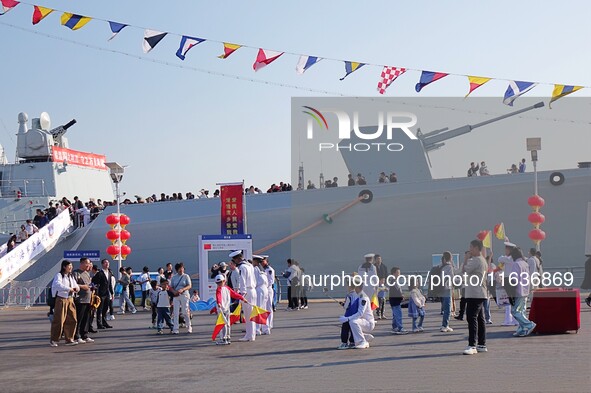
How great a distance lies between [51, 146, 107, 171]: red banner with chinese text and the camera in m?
31.8

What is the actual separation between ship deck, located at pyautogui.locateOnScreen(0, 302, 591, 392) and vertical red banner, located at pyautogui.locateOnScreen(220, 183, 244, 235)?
799 centimetres

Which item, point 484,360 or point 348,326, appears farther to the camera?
point 348,326

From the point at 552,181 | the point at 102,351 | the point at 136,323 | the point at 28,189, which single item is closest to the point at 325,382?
the point at 102,351

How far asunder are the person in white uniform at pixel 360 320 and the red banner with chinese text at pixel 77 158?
73.4 feet

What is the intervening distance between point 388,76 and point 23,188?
17052mm

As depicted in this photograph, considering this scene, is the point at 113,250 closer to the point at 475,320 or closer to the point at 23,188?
the point at 23,188

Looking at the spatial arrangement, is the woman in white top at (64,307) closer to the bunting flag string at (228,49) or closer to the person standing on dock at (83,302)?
the person standing on dock at (83,302)

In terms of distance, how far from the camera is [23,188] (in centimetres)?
3103

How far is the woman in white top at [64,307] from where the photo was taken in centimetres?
1340

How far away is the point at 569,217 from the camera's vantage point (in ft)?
76.3

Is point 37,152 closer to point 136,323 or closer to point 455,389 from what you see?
point 136,323

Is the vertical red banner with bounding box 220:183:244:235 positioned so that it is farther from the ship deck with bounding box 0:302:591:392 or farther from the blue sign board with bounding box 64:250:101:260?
the ship deck with bounding box 0:302:591:392

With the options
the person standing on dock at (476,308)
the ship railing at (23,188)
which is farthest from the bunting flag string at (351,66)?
the ship railing at (23,188)

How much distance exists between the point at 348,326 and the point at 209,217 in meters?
15.0
